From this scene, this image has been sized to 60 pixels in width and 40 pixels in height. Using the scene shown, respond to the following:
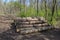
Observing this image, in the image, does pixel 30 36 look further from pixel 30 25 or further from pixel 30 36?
pixel 30 25

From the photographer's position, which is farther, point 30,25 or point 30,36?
point 30,25

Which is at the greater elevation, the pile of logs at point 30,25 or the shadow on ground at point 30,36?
the pile of logs at point 30,25

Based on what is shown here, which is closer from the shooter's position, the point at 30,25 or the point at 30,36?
the point at 30,36

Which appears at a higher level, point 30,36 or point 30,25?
point 30,25

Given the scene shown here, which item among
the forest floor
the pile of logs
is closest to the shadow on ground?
the forest floor

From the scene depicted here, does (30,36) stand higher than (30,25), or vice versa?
(30,25)

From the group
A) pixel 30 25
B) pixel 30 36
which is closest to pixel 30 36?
pixel 30 36

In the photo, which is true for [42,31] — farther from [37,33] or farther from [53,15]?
[53,15]

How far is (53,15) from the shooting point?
1113cm

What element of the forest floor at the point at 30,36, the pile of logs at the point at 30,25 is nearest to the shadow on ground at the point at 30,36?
the forest floor at the point at 30,36

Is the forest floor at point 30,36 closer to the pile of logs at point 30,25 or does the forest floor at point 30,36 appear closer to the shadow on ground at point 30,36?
the shadow on ground at point 30,36

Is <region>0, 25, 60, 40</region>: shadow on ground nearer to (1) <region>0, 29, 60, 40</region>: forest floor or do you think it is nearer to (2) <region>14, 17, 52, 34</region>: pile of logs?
(1) <region>0, 29, 60, 40</region>: forest floor

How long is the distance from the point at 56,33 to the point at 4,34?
2.62m

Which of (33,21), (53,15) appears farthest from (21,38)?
(53,15)
